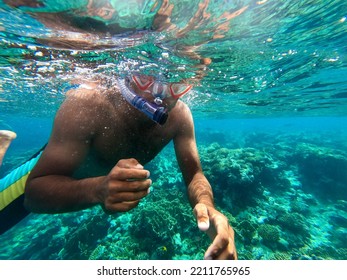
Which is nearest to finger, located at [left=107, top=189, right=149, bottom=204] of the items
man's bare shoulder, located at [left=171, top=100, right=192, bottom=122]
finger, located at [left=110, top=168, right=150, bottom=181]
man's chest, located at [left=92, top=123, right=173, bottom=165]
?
finger, located at [left=110, top=168, right=150, bottom=181]

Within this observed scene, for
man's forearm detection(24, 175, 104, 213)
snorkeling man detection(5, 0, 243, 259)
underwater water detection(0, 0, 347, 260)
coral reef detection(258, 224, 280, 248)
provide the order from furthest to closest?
coral reef detection(258, 224, 280, 248) < underwater water detection(0, 0, 347, 260) < man's forearm detection(24, 175, 104, 213) < snorkeling man detection(5, 0, 243, 259)

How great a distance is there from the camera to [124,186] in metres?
1.71

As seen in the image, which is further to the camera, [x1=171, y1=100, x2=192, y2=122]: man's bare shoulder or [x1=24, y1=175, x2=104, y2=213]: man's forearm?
[x1=171, y1=100, x2=192, y2=122]: man's bare shoulder

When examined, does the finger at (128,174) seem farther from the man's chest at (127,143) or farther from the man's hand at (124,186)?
the man's chest at (127,143)

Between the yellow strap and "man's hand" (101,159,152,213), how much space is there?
4.22 m

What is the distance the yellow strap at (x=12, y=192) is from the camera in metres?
4.78

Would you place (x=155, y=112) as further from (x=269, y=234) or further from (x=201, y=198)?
(x=269, y=234)

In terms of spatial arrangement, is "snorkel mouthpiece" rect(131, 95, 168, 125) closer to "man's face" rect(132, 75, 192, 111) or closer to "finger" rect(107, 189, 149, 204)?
"man's face" rect(132, 75, 192, 111)

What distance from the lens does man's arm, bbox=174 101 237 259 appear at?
5.69 ft

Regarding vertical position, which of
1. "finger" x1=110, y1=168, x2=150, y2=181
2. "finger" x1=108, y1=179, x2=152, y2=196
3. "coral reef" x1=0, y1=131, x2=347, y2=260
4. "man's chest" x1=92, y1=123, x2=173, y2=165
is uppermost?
"finger" x1=110, y1=168, x2=150, y2=181

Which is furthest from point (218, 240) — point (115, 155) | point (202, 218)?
point (115, 155)

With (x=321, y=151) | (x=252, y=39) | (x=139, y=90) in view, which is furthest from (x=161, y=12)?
(x=321, y=151)

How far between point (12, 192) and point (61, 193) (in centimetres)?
389
